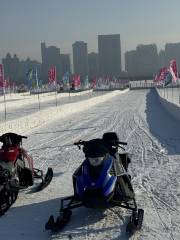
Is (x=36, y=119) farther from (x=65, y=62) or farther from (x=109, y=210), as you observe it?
(x=65, y=62)

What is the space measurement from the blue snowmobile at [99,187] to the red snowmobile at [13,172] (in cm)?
100

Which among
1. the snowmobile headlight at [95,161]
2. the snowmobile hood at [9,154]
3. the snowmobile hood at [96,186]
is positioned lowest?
the snowmobile hood at [96,186]

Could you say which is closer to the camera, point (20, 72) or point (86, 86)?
point (86, 86)

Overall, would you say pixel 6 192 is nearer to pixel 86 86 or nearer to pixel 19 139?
pixel 19 139

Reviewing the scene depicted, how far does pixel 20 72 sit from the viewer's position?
181000 millimetres

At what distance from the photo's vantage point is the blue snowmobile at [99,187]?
6.21m

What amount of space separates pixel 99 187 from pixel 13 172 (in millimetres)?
1822

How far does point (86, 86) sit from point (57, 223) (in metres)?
104

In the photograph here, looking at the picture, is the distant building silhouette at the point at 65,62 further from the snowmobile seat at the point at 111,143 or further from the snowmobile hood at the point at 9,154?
the snowmobile seat at the point at 111,143

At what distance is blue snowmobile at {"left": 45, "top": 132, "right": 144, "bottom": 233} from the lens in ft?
20.4

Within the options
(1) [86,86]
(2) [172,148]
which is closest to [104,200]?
(2) [172,148]

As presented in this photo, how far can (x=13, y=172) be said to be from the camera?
24.4ft

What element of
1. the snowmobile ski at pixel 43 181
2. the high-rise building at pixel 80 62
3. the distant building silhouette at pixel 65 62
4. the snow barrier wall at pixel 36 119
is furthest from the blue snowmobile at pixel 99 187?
the high-rise building at pixel 80 62

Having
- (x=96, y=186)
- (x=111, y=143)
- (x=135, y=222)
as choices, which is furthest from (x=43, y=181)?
(x=135, y=222)
